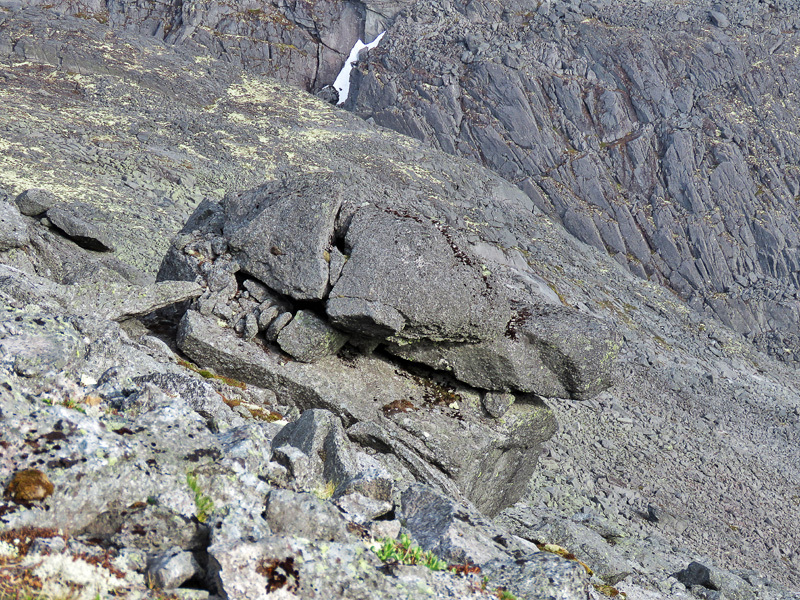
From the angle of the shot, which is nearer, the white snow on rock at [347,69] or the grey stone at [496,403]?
the grey stone at [496,403]

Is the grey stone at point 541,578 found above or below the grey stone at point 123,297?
above

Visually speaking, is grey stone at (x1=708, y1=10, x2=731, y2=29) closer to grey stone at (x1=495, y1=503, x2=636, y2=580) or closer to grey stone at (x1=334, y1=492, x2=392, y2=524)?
grey stone at (x1=495, y1=503, x2=636, y2=580)

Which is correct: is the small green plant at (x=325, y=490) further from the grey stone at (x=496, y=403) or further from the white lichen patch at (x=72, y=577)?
the grey stone at (x=496, y=403)

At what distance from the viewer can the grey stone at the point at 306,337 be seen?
16219mm

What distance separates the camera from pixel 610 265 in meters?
56.6

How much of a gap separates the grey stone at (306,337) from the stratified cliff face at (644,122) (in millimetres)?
49473

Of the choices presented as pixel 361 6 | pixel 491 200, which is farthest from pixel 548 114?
pixel 361 6

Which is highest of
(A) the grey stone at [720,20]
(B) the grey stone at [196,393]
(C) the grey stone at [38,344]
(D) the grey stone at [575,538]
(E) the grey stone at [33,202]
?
(A) the grey stone at [720,20]

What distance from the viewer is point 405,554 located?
634 centimetres

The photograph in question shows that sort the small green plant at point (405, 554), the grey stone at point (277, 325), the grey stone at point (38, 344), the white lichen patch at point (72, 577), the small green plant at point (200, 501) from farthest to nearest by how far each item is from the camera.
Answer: the grey stone at point (277, 325) < the grey stone at point (38, 344) < the small green plant at point (405, 554) < the small green plant at point (200, 501) < the white lichen patch at point (72, 577)

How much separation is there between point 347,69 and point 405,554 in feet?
285

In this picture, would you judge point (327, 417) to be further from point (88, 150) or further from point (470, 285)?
point (88, 150)

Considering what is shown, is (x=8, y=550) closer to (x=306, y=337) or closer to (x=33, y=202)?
(x=306, y=337)

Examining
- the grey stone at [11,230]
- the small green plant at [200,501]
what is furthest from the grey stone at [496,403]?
the grey stone at [11,230]
